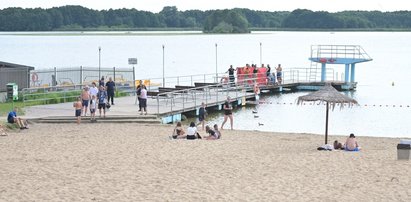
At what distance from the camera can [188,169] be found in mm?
19141

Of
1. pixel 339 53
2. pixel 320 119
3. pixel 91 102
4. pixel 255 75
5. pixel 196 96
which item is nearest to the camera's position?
pixel 91 102

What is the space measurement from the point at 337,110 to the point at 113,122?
1490 cm

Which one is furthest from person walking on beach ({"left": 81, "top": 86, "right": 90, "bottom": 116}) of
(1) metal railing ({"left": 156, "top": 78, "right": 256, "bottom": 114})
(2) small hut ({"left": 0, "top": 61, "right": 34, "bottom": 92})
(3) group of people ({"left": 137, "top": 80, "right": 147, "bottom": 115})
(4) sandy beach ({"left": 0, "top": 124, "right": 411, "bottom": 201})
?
(2) small hut ({"left": 0, "top": 61, "right": 34, "bottom": 92})

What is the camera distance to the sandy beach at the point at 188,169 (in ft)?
53.7

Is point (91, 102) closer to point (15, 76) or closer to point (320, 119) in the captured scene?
point (15, 76)

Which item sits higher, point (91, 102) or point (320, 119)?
point (91, 102)

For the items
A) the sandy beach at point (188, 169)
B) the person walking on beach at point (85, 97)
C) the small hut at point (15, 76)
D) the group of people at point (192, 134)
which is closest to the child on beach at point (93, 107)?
the person walking on beach at point (85, 97)

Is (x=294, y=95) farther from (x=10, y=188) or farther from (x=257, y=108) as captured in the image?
(x=10, y=188)

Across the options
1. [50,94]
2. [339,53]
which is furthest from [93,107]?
[339,53]

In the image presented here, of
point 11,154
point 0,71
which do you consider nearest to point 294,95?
point 0,71

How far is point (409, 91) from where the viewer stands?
61.3m

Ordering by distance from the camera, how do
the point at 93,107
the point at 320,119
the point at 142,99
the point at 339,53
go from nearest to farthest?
the point at 93,107, the point at 142,99, the point at 320,119, the point at 339,53

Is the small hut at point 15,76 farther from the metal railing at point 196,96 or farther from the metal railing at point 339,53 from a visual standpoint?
the metal railing at point 339,53

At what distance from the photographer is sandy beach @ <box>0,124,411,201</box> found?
16.4 metres
